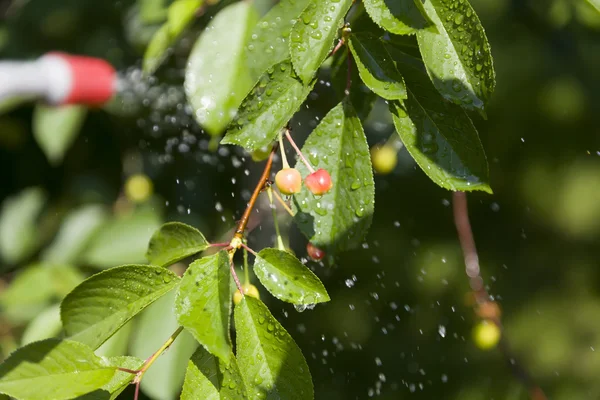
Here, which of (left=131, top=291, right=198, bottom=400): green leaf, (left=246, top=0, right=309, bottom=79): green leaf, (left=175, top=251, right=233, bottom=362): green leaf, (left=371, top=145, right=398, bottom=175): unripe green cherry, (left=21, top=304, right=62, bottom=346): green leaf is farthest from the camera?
(left=371, top=145, right=398, bottom=175): unripe green cherry

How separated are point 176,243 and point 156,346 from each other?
0.47 m

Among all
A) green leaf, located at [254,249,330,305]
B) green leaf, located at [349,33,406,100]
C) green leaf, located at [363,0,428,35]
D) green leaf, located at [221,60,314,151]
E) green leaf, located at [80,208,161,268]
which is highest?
green leaf, located at [363,0,428,35]

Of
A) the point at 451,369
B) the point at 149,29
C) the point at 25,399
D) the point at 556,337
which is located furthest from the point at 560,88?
the point at 25,399

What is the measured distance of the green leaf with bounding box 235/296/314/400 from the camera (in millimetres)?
625

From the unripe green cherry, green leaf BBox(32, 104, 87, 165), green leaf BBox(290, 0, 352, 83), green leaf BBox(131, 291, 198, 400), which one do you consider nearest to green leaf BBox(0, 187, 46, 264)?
green leaf BBox(32, 104, 87, 165)

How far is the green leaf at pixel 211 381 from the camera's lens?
0.60 meters

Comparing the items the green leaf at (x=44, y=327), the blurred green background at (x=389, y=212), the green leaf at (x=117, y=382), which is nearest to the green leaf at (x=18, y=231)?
the blurred green background at (x=389, y=212)

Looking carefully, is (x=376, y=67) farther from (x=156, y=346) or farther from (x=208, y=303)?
(x=156, y=346)

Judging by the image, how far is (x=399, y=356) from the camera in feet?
6.77

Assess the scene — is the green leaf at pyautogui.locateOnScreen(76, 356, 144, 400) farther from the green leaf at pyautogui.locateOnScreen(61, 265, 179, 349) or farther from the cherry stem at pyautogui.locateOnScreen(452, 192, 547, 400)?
the cherry stem at pyautogui.locateOnScreen(452, 192, 547, 400)

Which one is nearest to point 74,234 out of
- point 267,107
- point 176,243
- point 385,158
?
point 385,158

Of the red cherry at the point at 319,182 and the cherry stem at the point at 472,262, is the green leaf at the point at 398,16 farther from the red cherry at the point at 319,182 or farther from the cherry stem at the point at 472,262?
the cherry stem at the point at 472,262

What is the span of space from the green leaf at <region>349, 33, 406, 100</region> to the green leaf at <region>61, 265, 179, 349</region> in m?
0.28

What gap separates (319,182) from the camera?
69 centimetres
